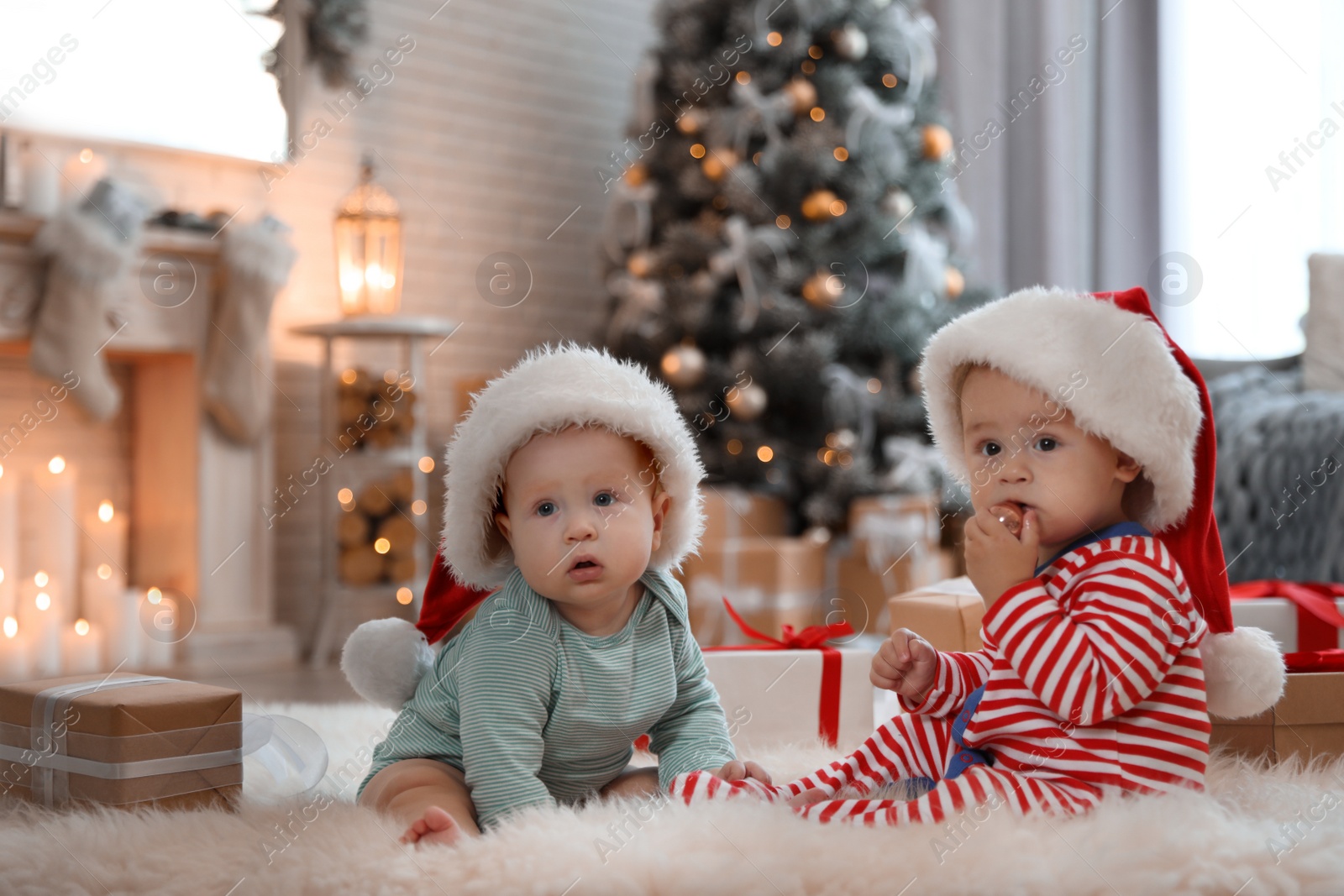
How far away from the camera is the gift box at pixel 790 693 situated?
1488 mm

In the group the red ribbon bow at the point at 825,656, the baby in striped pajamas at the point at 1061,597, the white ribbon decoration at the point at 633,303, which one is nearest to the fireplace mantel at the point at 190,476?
the white ribbon decoration at the point at 633,303

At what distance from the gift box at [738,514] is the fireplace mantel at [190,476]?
130cm

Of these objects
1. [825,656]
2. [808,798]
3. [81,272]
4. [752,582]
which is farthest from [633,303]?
[808,798]

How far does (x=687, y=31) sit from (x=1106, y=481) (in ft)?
8.78

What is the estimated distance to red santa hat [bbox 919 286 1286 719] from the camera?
42.7 inches

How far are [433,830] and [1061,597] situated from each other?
622 millimetres

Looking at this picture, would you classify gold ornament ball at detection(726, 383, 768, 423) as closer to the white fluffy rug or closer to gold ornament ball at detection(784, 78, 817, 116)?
gold ornament ball at detection(784, 78, 817, 116)

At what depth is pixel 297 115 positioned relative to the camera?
11.6 feet

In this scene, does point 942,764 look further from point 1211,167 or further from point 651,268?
point 1211,167

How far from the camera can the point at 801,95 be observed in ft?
10.5

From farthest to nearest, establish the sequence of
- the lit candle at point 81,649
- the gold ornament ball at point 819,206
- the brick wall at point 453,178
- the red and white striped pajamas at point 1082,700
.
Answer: the brick wall at point 453,178 < the gold ornament ball at point 819,206 < the lit candle at point 81,649 < the red and white striped pajamas at point 1082,700
